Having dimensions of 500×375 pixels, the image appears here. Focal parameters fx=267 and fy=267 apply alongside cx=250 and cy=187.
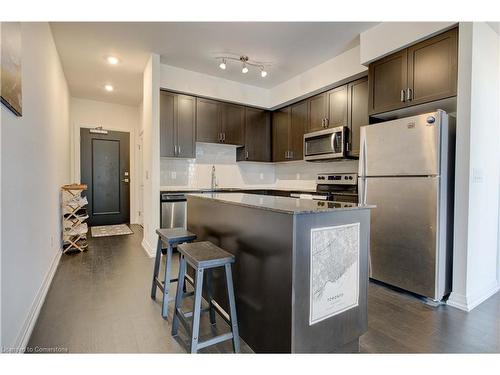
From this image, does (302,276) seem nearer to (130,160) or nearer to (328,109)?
(328,109)

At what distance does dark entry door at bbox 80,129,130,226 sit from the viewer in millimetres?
5695

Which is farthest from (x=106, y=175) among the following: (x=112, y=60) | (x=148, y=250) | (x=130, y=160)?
(x=148, y=250)

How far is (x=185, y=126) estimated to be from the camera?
4.16 metres

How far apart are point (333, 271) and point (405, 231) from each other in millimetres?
1382

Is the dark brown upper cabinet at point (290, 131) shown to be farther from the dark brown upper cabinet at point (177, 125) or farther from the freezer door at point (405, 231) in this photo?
the freezer door at point (405, 231)

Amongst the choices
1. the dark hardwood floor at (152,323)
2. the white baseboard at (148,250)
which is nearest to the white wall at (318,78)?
the dark hardwood floor at (152,323)

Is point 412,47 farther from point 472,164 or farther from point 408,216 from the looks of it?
point 408,216

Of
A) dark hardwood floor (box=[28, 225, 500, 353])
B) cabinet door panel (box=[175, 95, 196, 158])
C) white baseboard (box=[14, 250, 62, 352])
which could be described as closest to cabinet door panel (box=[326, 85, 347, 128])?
cabinet door panel (box=[175, 95, 196, 158])

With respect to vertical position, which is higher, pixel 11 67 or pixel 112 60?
pixel 112 60

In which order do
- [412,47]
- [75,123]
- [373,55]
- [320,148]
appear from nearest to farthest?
[412,47] → [373,55] → [320,148] → [75,123]

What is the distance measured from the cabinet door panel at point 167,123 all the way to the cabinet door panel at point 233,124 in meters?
0.88
